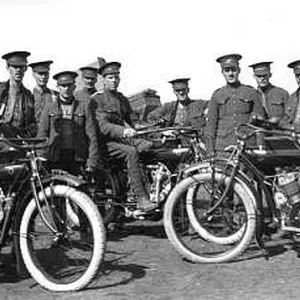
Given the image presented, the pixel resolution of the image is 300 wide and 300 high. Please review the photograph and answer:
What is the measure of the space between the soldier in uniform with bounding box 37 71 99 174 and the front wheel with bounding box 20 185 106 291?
4.05ft

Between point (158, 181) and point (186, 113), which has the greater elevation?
point (186, 113)

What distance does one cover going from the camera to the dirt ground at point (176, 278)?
4352mm

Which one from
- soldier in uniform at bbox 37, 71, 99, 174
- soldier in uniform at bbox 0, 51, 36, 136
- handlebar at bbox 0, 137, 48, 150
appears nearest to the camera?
handlebar at bbox 0, 137, 48, 150

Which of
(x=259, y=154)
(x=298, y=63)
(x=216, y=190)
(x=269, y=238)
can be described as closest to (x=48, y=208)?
(x=216, y=190)

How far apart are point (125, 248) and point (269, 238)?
5.08 ft

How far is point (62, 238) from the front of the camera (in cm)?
456

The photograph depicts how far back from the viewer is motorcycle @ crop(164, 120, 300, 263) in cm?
513

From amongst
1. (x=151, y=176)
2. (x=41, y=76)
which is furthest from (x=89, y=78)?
(x=151, y=176)

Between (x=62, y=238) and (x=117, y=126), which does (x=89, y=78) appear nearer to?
(x=117, y=126)

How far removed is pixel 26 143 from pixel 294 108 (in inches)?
133

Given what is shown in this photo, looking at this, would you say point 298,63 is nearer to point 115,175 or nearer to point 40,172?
point 115,175

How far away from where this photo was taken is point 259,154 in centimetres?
559

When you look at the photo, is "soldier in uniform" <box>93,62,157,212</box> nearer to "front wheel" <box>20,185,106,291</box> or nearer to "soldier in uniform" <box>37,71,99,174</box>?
"soldier in uniform" <box>37,71,99,174</box>

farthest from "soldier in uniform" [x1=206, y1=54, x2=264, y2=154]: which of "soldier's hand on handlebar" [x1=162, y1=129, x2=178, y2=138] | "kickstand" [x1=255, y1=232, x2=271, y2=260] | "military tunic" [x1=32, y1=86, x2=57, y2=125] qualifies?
"military tunic" [x1=32, y1=86, x2=57, y2=125]
